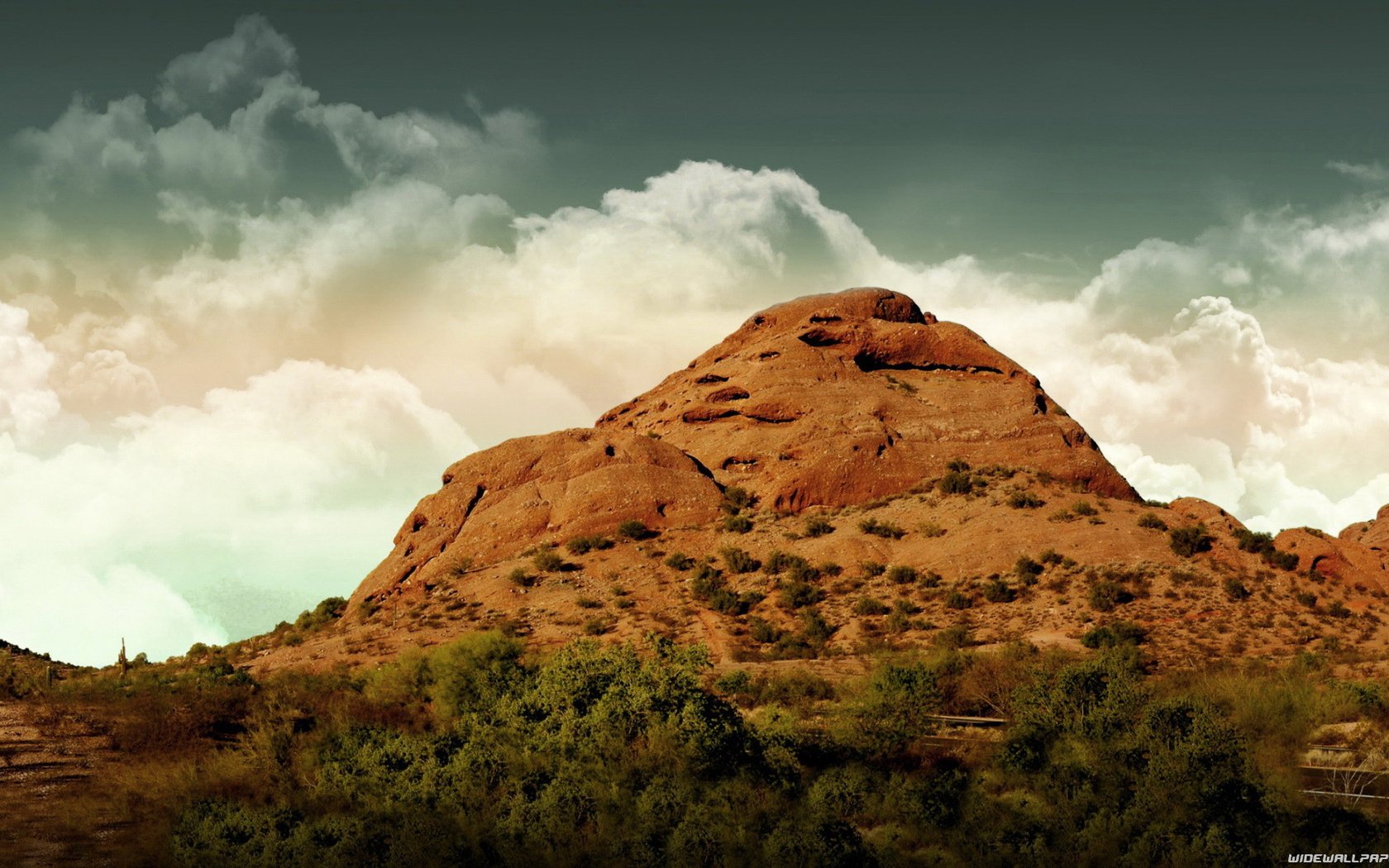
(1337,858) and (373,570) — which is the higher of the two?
(373,570)

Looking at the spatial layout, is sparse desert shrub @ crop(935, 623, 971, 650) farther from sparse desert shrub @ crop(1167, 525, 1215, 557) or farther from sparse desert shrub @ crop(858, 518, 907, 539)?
sparse desert shrub @ crop(1167, 525, 1215, 557)

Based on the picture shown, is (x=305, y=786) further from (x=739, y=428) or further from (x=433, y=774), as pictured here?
(x=739, y=428)

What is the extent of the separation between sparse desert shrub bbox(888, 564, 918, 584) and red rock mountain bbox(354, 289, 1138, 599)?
7563mm

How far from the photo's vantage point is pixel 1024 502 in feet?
158

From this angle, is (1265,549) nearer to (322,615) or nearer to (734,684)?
(734,684)

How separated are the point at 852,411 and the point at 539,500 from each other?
58.3ft

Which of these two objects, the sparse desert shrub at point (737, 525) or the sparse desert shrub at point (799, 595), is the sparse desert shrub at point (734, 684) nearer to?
the sparse desert shrub at point (799, 595)

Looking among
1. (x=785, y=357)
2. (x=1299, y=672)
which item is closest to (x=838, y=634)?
(x=1299, y=672)

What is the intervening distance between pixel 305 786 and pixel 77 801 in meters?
4.11

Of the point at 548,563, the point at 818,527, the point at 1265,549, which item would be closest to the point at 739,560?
the point at 818,527

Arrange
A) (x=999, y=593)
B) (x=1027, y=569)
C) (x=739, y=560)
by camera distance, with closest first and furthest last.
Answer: (x=999, y=593)
(x=1027, y=569)
(x=739, y=560)

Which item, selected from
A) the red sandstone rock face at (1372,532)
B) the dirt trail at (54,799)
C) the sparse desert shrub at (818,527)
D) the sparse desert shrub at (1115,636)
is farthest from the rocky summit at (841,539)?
the red sandstone rock face at (1372,532)

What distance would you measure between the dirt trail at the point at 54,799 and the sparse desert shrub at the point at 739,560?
27.0m

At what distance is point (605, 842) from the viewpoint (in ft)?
55.1
